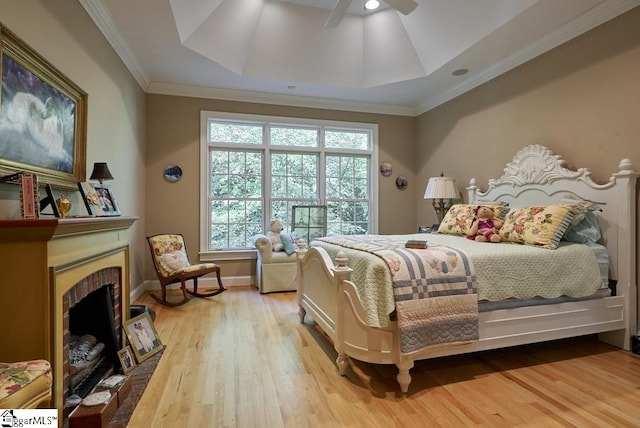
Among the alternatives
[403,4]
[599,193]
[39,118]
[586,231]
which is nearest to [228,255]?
[39,118]

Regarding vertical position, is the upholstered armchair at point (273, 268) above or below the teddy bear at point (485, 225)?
below

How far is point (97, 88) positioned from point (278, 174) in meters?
2.47

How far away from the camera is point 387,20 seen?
3.79 metres

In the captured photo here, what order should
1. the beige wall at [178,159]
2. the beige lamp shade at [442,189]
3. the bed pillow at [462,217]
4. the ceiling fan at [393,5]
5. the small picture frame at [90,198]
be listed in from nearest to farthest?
the small picture frame at [90,198], the ceiling fan at [393,5], the bed pillow at [462,217], the beige lamp shade at [442,189], the beige wall at [178,159]

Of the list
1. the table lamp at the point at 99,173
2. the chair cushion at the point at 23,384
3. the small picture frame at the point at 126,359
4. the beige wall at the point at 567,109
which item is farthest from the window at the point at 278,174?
the chair cushion at the point at 23,384

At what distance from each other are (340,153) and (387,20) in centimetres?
189

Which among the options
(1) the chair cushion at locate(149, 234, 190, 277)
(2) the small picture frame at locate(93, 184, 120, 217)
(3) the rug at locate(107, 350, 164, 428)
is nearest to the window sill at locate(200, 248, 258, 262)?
(1) the chair cushion at locate(149, 234, 190, 277)

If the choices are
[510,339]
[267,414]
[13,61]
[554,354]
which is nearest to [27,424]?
[267,414]

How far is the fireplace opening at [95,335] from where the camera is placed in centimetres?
194

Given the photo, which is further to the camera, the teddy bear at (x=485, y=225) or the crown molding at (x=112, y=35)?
the teddy bear at (x=485, y=225)

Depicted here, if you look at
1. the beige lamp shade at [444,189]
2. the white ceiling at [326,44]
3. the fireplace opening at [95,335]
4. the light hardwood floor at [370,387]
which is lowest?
the light hardwood floor at [370,387]

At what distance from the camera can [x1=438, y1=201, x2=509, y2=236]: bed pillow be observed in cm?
325

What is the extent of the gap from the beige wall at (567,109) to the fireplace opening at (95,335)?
12.9 ft

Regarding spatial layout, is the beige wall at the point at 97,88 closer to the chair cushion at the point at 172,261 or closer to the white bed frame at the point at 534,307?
the chair cushion at the point at 172,261
